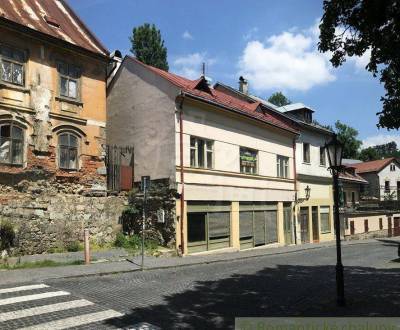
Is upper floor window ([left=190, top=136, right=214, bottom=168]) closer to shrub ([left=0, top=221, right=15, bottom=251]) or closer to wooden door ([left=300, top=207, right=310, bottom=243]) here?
shrub ([left=0, top=221, right=15, bottom=251])

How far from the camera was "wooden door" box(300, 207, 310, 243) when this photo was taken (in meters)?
31.4

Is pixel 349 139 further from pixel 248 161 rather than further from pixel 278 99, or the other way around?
pixel 248 161

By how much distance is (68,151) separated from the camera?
1909 centimetres

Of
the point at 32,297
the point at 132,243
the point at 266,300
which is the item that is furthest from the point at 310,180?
the point at 32,297

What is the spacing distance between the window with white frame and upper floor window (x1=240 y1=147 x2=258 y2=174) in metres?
10.2

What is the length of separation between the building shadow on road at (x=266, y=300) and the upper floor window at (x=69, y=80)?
10451mm

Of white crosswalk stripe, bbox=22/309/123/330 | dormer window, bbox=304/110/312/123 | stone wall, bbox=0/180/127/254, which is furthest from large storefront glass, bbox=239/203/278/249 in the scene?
white crosswalk stripe, bbox=22/309/123/330

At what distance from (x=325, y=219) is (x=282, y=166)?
796cm

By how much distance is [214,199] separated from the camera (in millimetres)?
22406

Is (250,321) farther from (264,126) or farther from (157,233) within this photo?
(264,126)

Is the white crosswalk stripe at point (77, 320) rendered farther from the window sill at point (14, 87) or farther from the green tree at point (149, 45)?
the green tree at point (149, 45)

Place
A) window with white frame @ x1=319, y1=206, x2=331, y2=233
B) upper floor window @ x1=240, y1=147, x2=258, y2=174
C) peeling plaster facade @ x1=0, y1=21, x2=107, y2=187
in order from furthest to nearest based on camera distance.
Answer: window with white frame @ x1=319, y1=206, x2=331, y2=233 < upper floor window @ x1=240, y1=147, x2=258, y2=174 < peeling plaster facade @ x1=0, y1=21, x2=107, y2=187

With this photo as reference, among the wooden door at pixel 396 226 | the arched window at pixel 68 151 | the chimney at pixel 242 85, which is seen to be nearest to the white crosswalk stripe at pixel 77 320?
the arched window at pixel 68 151

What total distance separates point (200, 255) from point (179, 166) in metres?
4.07
